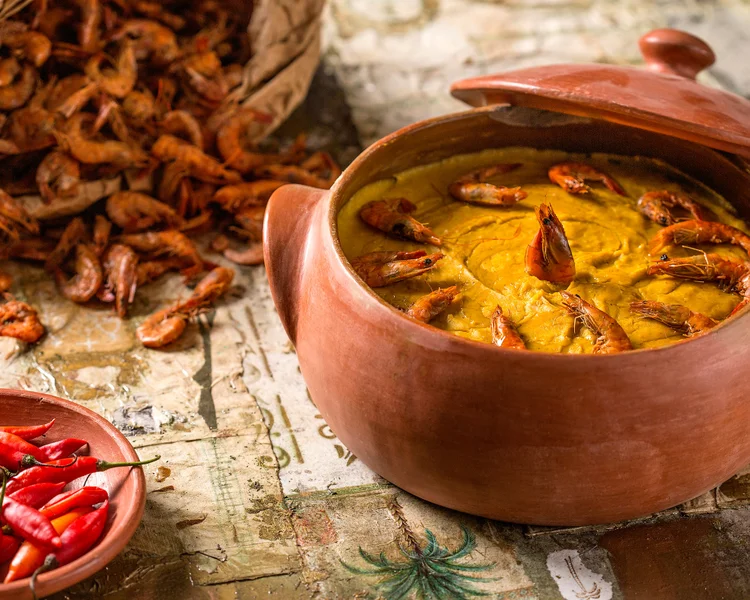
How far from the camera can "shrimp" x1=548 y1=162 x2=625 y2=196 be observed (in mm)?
2953

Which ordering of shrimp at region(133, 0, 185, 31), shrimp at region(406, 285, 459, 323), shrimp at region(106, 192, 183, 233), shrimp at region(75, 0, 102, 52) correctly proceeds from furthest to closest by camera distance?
shrimp at region(133, 0, 185, 31) → shrimp at region(75, 0, 102, 52) → shrimp at region(106, 192, 183, 233) → shrimp at region(406, 285, 459, 323)

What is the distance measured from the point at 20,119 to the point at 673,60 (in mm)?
2367

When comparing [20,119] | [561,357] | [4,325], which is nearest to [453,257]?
[561,357]

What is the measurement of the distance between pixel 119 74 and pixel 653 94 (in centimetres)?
224

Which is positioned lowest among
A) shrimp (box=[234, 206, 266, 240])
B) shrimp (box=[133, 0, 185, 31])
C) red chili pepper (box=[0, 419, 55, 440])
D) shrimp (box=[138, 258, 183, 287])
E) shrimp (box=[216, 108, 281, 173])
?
shrimp (box=[138, 258, 183, 287])

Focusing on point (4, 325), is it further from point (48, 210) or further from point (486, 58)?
point (486, 58)

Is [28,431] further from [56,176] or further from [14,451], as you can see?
[56,176]

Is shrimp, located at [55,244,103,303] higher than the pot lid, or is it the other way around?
the pot lid

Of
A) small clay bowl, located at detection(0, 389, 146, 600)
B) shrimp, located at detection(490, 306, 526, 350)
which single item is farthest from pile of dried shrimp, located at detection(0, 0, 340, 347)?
shrimp, located at detection(490, 306, 526, 350)

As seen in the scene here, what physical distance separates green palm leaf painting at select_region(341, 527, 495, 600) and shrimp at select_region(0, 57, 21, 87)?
7.47 feet

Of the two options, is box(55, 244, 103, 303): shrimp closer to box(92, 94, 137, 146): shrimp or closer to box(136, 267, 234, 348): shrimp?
box(136, 267, 234, 348): shrimp

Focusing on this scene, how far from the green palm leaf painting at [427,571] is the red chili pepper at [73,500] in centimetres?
64

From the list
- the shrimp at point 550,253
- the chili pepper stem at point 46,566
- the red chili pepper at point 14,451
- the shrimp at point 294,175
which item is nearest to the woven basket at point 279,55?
the shrimp at point 294,175

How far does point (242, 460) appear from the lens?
2.71m
